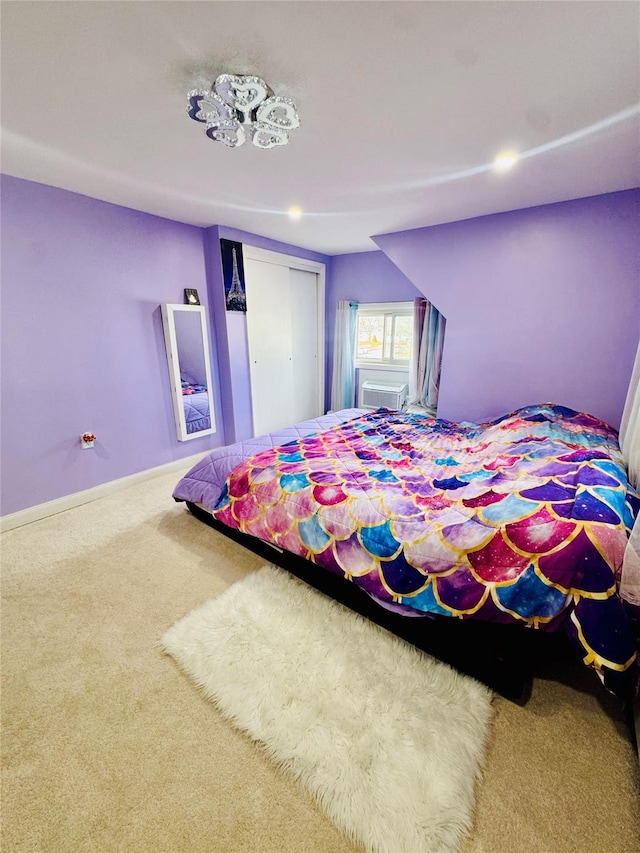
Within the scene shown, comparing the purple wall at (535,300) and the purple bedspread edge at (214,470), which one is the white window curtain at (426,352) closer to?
the purple wall at (535,300)

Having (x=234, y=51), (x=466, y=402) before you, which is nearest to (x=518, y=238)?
(x=466, y=402)

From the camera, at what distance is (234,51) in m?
1.14

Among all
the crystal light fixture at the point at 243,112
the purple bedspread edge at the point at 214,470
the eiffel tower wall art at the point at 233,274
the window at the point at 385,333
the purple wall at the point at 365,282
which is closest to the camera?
the crystal light fixture at the point at 243,112

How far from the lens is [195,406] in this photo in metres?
3.33

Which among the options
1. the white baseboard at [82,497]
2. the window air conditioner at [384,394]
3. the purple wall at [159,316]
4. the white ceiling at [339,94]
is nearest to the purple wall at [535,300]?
the purple wall at [159,316]

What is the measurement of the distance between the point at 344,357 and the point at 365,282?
3.22 feet

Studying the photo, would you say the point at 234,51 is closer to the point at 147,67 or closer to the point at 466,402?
the point at 147,67

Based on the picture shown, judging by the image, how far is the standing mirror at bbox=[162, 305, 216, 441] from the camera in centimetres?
301

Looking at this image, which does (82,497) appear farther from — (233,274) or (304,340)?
(304,340)

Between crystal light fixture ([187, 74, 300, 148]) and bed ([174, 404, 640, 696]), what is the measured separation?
169cm

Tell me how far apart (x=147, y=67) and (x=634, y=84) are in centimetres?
189

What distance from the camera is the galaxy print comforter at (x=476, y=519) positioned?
42.9 inches

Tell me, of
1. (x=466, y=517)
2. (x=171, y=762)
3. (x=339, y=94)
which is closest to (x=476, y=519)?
(x=466, y=517)

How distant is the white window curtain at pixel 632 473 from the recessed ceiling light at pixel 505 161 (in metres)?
1.33
